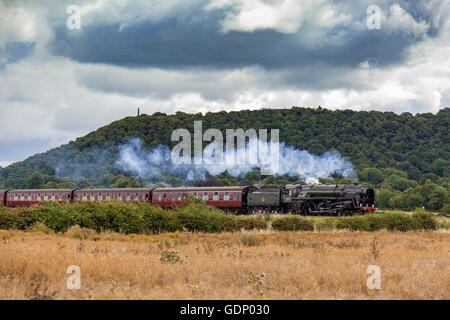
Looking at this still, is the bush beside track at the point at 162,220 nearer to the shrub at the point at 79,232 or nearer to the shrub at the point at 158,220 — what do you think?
the shrub at the point at 158,220

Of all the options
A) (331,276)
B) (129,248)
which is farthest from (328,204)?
(331,276)

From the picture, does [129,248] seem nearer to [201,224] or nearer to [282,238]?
[282,238]

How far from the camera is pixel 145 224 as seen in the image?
3288 centimetres

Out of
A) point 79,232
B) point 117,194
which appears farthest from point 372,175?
point 79,232

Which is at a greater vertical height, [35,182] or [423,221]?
[35,182]

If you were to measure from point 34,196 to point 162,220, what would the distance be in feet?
97.2

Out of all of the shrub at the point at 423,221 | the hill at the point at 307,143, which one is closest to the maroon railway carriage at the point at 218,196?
the shrub at the point at 423,221

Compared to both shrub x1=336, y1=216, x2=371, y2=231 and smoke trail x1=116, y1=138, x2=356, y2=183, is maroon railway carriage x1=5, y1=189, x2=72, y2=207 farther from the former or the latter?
smoke trail x1=116, y1=138, x2=356, y2=183

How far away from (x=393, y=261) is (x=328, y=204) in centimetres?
2939

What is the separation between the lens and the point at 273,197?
166 feet

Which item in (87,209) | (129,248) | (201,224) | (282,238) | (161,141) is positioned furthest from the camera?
(161,141)

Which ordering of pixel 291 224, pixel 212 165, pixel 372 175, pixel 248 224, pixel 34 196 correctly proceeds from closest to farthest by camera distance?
pixel 291 224 < pixel 248 224 < pixel 34 196 < pixel 212 165 < pixel 372 175

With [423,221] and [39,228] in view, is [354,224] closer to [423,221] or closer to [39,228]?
[423,221]
